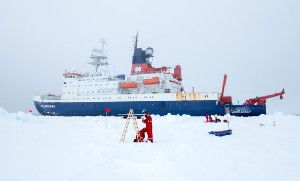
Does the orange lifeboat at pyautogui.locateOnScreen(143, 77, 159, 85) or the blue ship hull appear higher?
the orange lifeboat at pyautogui.locateOnScreen(143, 77, 159, 85)

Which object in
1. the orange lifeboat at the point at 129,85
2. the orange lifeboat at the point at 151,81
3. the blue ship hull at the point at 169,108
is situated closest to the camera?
the blue ship hull at the point at 169,108

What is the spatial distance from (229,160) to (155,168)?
6.91ft

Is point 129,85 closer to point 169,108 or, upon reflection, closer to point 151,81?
point 151,81

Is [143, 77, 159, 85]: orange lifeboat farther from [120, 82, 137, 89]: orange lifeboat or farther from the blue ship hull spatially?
the blue ship hull

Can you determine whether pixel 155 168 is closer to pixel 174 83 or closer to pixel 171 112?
pixel 171 112

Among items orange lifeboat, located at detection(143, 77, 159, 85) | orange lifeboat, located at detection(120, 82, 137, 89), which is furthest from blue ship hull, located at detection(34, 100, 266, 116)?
orange lifeboat, located at detection(143, 77, 159, 85)

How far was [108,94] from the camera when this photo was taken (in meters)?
40.0

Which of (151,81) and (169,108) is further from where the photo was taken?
(151,81)

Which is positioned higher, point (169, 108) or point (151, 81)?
point (151, 81)

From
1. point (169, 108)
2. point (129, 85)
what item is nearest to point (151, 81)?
point (129, 85)

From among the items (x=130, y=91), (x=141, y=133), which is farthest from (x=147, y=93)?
(x=141, y=133)

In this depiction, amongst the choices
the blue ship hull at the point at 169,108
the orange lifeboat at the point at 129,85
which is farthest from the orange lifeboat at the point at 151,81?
the blue ship hull at the point at 169,108

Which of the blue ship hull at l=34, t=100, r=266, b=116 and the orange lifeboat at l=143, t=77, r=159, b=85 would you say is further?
the orange lifeboat at l=143, t=77, r=159, b=85

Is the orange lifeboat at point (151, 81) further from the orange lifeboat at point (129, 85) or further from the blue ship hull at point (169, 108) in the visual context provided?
the blue ship hull at point (169, 108)
